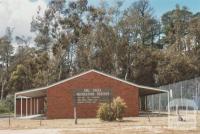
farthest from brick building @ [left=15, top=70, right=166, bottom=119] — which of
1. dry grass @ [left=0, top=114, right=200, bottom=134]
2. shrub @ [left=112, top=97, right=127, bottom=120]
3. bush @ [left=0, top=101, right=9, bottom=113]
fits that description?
bush @ [left=0, top=101, right=9, bottom=113]

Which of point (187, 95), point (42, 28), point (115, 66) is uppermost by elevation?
point (42, 28)

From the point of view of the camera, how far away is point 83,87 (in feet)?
163

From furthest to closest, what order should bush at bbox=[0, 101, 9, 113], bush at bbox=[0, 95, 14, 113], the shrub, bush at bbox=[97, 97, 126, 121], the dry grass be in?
1. bush at bbox=[0, 95, 14, 113]
2. bush at bbox=[0, 101, 9, 113]
3. the shrub
4. bush at bbox=[97, 97, 126, 121]
5. the dry grass

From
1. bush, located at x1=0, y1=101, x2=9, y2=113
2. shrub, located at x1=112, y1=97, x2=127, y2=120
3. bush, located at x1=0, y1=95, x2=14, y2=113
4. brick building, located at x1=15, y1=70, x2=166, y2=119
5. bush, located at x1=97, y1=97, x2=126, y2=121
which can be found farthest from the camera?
bush, located at x1=0, y1=95, x2=14, y2=113

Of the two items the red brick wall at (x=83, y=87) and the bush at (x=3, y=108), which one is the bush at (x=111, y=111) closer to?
the red brick wall at (x=83, y=87)

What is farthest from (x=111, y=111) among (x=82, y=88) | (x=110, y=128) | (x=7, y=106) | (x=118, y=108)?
(x=7, y=106)

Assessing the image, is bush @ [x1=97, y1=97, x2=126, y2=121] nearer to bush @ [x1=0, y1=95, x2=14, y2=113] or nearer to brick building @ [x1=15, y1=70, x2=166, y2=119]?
brick building @ [x1=15, y1=70, x2=166, y2=119]

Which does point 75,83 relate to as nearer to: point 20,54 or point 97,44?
point 97,44

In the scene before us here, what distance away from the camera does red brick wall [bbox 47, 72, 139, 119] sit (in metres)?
49.5

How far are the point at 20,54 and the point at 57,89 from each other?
45021 mm

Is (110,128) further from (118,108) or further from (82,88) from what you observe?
(82,88)

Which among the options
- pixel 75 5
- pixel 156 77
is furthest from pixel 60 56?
pixel 156 77

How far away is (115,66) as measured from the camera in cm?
7819

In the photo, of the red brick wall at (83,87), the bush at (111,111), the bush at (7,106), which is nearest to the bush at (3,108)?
the bush at (7,106)
